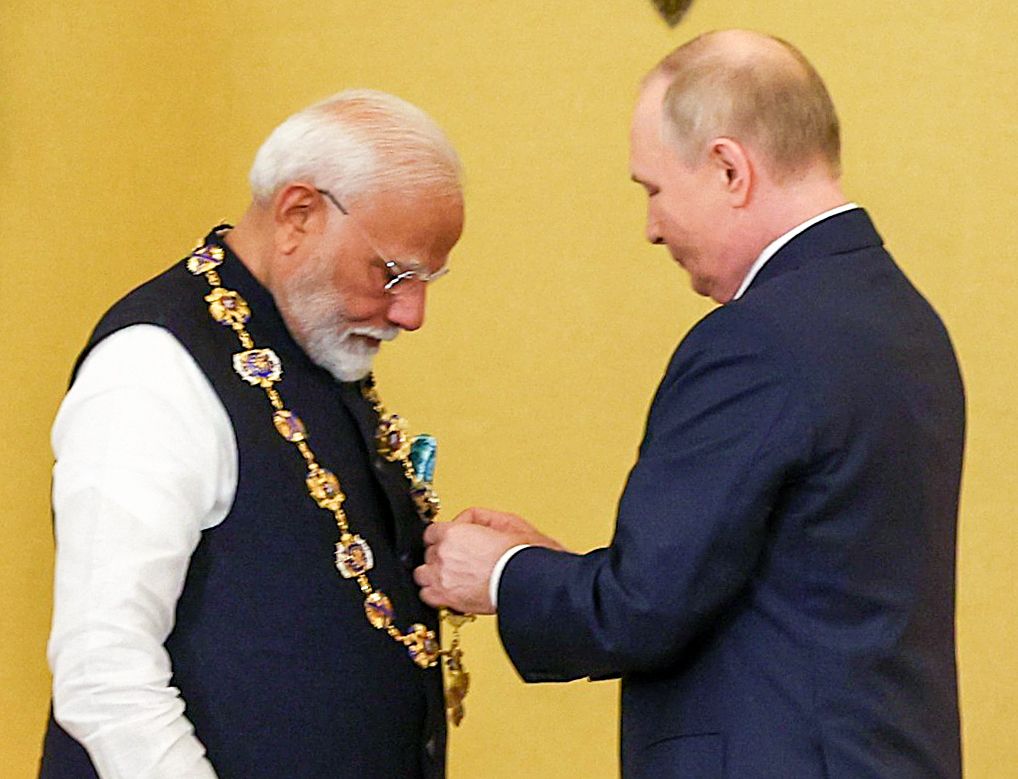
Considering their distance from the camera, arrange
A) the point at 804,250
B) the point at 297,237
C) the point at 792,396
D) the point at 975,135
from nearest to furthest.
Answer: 1. the point at 792,396
2. the point at 804,250
3. the point at 297,237
4. the point at 975,135

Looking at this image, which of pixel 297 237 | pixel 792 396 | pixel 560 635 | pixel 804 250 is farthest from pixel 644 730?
pixel 297 237

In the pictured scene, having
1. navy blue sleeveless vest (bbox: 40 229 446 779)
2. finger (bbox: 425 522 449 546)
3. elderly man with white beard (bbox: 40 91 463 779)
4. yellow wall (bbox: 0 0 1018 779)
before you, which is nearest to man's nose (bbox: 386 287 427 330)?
Answer: elderly man with white beard (bbox: 40 91 463 779)

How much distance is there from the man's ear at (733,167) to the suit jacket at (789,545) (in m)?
0.09

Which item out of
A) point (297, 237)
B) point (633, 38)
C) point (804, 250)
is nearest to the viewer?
point (804, 250)

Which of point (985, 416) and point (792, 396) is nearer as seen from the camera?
point (792, 396)

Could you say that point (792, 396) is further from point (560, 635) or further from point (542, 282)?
point (542, 282)

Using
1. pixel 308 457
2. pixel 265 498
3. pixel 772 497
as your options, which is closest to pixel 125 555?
pixel 265 498

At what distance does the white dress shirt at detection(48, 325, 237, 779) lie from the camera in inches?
77.4

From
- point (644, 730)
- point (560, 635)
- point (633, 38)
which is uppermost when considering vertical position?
point (633, 38)

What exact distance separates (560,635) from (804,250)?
0.58 meters

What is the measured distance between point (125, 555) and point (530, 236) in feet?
6.09

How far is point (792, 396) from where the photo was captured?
199 cm

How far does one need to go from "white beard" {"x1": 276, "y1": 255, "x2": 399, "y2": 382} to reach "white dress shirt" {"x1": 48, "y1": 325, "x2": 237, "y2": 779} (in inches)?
10.6

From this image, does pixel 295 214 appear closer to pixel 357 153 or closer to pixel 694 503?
pixel 357 153
